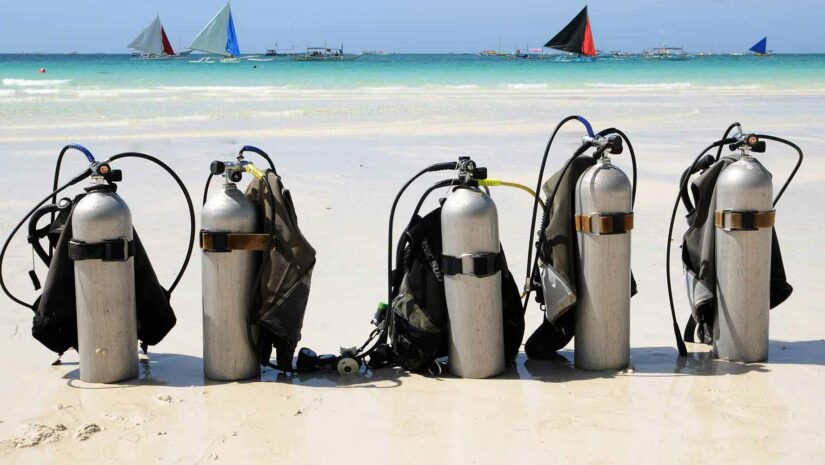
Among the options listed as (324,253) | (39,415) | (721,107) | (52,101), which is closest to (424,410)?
(39,415)

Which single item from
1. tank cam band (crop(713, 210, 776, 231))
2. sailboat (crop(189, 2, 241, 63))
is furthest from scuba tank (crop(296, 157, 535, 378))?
sailboat (crop(189, 2, 241, 63))

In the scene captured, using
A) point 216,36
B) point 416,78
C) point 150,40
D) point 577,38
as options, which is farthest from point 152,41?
point 577,38

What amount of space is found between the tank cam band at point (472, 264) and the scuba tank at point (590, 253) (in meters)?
0.28

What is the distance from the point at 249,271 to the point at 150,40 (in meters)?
70.9

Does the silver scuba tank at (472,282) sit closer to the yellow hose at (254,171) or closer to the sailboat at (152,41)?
the yellow hose at (254,171)

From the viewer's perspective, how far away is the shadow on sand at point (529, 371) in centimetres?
434

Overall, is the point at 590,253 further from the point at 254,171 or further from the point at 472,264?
the point at 254,171

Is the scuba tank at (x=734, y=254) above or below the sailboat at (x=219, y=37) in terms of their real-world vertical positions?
below

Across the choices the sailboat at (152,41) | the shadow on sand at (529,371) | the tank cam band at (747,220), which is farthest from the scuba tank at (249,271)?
the sailboat at (152,41)

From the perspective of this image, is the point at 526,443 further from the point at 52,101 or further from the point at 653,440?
the point at 52,101

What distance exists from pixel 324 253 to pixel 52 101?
22356mm

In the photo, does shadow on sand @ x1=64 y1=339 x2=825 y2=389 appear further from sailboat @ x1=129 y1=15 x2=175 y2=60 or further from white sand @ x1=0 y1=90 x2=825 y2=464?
sailboat @ x1=129 y1=15 x2=175 y2=60

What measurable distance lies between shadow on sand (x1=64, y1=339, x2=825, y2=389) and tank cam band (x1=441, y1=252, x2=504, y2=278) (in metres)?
0.54

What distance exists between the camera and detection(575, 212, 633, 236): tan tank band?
4.20 m
